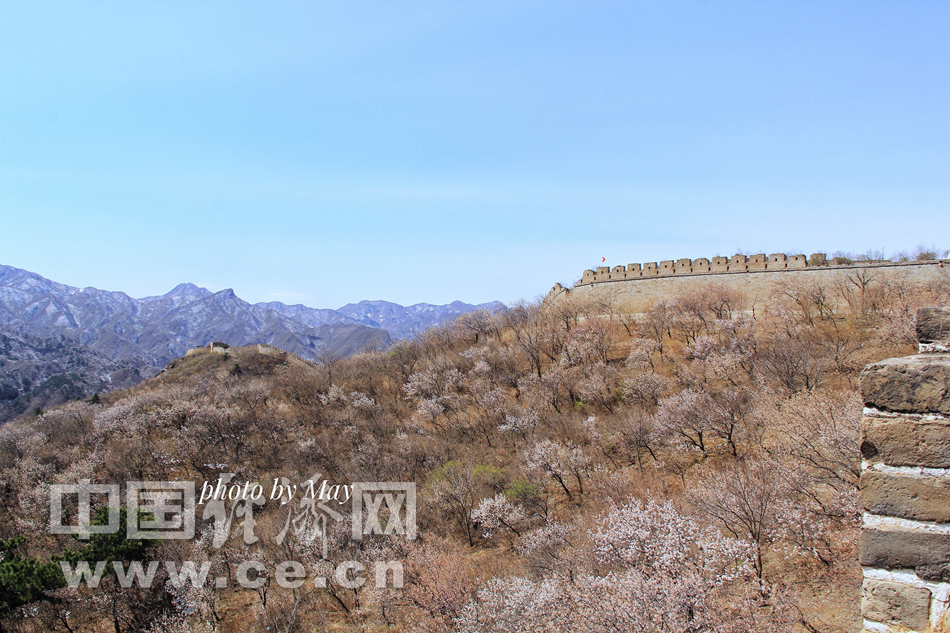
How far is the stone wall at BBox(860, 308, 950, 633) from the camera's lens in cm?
325

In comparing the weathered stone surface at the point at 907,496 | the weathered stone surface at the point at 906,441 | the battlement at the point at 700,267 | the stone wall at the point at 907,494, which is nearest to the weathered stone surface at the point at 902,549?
the stone wall at the point at 907,494

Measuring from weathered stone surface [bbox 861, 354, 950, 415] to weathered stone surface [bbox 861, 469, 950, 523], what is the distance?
0.45 m

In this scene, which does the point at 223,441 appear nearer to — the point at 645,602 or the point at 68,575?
the point at 68,575

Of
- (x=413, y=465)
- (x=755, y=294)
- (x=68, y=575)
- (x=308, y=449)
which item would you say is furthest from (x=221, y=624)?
(x=755, y=294)

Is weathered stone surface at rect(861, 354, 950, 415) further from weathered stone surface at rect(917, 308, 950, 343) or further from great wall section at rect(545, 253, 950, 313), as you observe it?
great wall section at rect(545, 253, 950, 313)

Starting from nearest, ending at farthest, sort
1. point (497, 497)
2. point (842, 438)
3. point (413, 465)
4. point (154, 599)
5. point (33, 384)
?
point (842, 438) → point (154, 599) → point (497, 497) → point (413, 465) → point (33, 384)

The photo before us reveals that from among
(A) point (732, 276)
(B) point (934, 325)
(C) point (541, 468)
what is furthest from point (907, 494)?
(A) point (732, 276)

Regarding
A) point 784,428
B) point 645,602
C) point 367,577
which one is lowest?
point 367,577

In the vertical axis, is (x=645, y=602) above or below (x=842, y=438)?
below

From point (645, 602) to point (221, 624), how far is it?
70.1ft

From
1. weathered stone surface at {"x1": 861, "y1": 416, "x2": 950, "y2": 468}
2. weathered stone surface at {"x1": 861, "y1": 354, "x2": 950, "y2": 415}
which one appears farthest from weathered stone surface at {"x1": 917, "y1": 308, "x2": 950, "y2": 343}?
weathered stone surface at {"x1": 861, "y1": 416, "x2": 950, "y2": 468}

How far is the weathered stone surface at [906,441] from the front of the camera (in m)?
3.26

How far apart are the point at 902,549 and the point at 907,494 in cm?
35

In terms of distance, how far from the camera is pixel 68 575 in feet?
69.4
